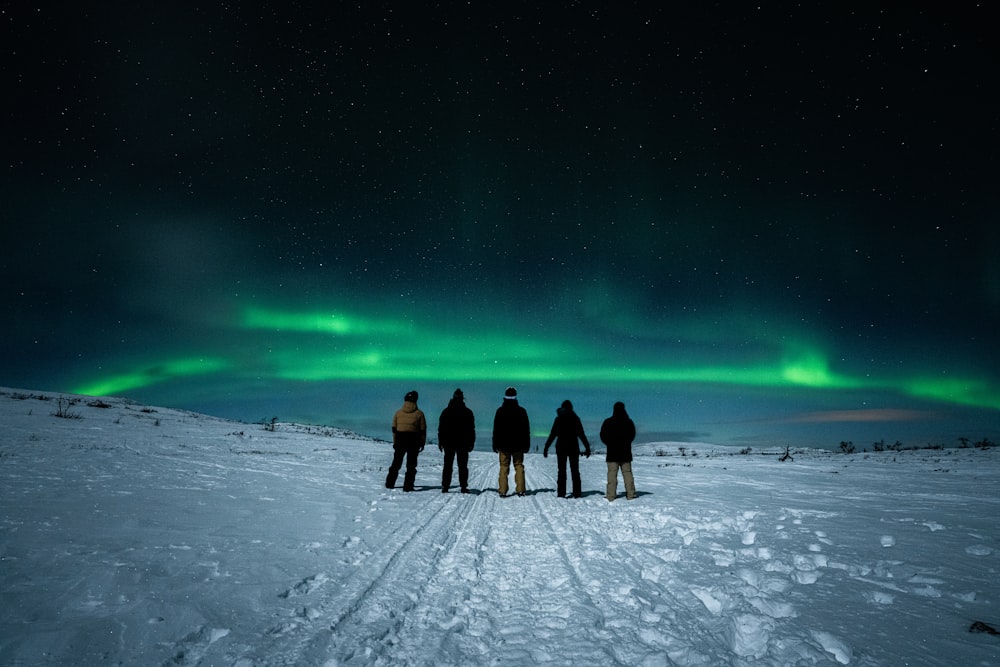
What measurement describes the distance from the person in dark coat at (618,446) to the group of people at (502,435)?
20mm

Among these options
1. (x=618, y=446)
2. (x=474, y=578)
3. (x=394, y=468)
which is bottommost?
(x=474, y=578)

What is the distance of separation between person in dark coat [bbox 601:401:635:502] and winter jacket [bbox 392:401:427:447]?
3861mm

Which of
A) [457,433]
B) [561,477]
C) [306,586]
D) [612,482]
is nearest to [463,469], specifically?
[457,433]

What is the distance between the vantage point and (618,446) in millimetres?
8719

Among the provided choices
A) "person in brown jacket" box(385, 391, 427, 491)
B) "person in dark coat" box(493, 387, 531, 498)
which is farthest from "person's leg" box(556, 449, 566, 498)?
"person in brown jacket" box(385, 391, 427, 491)

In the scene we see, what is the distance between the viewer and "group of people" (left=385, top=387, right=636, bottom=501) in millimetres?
9055

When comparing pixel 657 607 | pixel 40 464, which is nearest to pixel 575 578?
pixel 657 607

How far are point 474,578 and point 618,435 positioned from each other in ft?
18.2

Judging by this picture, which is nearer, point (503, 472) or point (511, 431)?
point (503, 472)

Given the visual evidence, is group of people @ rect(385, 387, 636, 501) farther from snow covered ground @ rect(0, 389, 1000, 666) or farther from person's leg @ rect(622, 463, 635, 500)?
snow covered ground @ rect(0, 389, 1000, 666)

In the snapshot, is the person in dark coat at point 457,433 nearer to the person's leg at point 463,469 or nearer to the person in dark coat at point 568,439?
the person's leg at point 463,469

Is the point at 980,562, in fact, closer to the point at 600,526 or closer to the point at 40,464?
the point at 600,526

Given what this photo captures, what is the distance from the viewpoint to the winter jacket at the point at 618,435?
28.6ft

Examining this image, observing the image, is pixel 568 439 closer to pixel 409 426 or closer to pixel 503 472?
pixel 503 472
